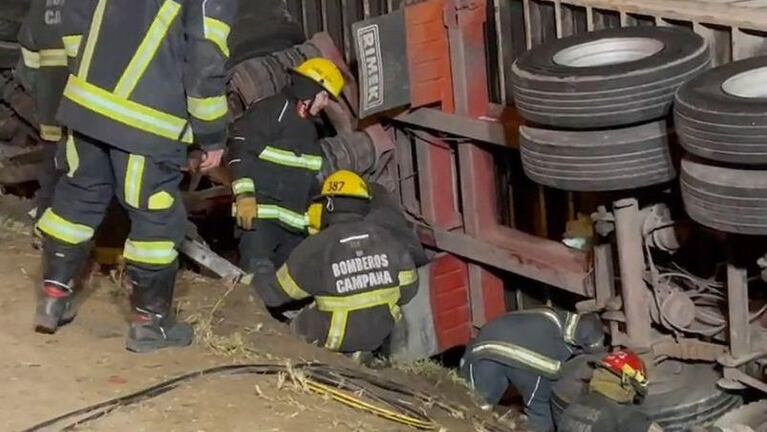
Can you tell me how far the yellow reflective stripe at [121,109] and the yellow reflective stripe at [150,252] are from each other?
52 centimetres

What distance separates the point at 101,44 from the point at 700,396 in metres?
3.40

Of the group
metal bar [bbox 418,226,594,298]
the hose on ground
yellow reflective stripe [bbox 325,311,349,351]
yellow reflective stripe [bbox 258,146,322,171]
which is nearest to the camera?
the hose on ground

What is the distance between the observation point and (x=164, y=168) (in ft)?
19.3

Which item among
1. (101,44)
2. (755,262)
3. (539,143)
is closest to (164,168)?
(101,44)

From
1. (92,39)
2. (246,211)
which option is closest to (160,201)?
(92,39)

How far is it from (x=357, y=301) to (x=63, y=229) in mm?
1983

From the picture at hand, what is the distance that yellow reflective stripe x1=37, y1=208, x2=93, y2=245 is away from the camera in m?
6.02

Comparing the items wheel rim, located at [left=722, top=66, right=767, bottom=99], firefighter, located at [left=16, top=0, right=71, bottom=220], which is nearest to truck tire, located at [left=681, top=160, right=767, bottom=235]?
wheel rim, located at [left=722, top=66, right=767, bottom=99]

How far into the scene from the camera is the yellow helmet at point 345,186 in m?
7.68

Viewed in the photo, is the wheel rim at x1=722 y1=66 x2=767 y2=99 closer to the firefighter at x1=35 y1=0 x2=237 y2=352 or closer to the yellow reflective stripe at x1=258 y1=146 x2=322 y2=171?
the firefighter at x1=35 y1=0 x2=237 y2=352

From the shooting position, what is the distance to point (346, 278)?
7.42 meters

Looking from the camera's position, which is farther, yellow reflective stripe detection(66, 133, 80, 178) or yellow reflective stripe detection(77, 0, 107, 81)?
yellow reflective stripe detection(66, 133, 80, 178)

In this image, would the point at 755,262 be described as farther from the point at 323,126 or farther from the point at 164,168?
the point at 323,126

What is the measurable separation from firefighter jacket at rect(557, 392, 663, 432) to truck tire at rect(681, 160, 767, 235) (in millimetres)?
1049
